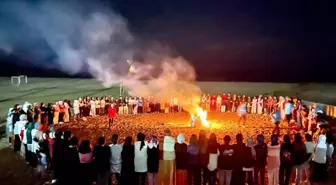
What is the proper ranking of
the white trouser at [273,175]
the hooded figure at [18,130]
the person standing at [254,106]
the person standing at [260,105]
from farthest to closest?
the person standing at [254,106] < the person standing at [260,105] < the hooded figure at [18,130] < the white trouser at [273,175]

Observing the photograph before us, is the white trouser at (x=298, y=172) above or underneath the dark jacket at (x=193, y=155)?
underneath

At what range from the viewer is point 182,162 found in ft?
34.8

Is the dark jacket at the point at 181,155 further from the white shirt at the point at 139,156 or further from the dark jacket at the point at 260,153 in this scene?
the dark jacket at the point at 260,153

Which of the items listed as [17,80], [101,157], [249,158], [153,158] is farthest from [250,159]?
[17,80]

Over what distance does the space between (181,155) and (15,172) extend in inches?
239

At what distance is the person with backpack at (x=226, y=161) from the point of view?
10.2 meters

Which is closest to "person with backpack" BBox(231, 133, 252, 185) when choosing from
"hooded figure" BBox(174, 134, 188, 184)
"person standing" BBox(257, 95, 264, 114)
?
"hooded figure" BBox(174, 134, 188, 184)

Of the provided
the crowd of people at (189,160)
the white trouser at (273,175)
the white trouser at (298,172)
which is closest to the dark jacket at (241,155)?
the crowd of people at (189,160)

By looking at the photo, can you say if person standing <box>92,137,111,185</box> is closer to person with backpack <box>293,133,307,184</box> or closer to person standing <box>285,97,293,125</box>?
person with backpack <box>293,133,307,184</box>

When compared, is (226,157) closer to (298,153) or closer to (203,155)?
(203,155)

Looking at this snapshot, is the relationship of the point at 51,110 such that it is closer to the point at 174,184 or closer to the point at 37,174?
the point at 37,174

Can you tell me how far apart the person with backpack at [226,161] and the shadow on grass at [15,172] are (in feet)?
17.6

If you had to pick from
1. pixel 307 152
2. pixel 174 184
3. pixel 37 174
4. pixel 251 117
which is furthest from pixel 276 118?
pixel 37 174

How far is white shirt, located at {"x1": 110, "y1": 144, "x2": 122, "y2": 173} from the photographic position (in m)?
10.3
